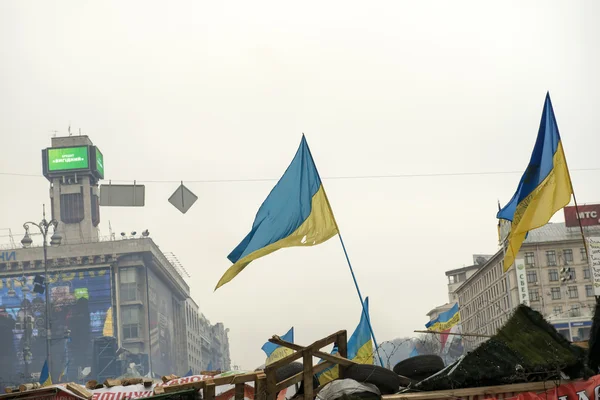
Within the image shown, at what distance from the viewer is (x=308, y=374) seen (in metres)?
9.73

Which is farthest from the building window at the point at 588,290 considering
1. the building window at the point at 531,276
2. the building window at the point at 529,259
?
the building window at the point at 529,259

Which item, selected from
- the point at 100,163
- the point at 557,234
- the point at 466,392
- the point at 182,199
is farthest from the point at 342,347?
the point at 100,163

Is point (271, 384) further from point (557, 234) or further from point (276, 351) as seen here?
point (557, 234)

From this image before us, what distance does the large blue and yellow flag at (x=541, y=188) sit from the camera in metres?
15.0

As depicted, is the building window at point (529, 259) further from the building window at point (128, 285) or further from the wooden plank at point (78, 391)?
the wooden plank at point (78, 391)

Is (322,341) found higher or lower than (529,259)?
lower

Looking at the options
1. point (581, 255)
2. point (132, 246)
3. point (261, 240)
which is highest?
point (132, 246)

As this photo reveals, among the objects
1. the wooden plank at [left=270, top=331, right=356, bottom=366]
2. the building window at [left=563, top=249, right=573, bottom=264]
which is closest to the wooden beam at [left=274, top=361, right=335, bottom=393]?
the wooden plank at [left=270, top=331, right=356, bottom=366]

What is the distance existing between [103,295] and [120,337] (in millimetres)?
7083

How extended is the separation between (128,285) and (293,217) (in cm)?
13962

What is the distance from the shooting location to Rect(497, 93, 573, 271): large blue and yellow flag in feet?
49.3

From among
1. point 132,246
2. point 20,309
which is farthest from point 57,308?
point 132,246

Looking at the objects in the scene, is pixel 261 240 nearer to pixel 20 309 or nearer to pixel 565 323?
pixel 565 323

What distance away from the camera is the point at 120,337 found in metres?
151
